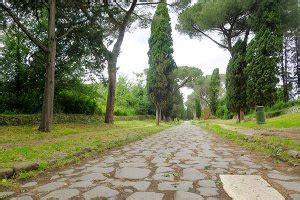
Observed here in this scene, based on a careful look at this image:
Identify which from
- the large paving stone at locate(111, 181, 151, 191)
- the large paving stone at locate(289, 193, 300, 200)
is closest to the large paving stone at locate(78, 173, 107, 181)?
the large paving stone at locate(111, 181, 151, 191)

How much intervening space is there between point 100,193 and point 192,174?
64.2 inches

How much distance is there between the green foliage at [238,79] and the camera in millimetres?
24312

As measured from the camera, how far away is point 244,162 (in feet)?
18.1

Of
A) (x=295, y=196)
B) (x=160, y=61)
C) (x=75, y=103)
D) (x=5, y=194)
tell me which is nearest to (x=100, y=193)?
(x=5, y=194)

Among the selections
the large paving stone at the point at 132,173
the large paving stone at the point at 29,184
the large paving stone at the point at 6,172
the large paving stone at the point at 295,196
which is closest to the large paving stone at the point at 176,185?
the large paving stone at the point at 132,173

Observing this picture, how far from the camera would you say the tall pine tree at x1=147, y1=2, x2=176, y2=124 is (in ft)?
84.8

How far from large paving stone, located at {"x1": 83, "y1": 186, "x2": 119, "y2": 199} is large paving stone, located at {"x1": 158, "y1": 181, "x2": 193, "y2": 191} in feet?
1.98

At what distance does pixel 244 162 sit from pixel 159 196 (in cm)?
299

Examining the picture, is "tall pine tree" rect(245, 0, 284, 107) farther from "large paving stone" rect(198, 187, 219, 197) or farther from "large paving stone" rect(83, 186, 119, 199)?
"large paving stone" rect(83, 186, 119, 199)

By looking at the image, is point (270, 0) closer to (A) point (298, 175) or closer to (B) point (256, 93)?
(B) point (256, 93)

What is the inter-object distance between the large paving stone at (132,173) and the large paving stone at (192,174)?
0.60 m

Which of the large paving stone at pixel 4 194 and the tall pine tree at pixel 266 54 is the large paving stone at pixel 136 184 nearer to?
the large paving stone at pixel 4 194

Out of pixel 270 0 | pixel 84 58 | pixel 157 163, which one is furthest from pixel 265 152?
pixel 270 0

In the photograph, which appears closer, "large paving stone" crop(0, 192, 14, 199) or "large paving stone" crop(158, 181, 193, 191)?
"large paving stone" crop(0, 192, 14, 199)
